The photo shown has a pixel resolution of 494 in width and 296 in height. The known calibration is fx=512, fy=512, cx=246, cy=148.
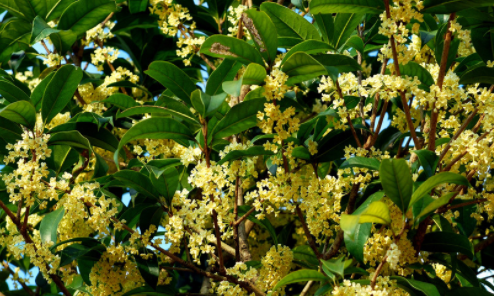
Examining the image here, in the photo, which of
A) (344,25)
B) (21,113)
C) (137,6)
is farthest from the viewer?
(137,6)

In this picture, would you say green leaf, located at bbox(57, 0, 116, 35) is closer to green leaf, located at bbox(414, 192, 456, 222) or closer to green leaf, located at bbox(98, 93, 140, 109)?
green leaf, located at bbox(98, 93, 140, 109)

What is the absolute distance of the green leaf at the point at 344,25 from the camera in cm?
183

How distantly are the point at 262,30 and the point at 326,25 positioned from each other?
1.23 ft

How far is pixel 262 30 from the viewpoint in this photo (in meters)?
1.62

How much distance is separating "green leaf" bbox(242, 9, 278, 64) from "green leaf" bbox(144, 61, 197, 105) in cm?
29

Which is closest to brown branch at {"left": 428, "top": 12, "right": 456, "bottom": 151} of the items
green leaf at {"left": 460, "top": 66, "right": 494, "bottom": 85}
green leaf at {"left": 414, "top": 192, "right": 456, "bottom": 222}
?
green leaf at {"left": 460, "top": 66, "right": 494, "bottom": 85}

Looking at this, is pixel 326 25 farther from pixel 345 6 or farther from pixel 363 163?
pixel 363 163

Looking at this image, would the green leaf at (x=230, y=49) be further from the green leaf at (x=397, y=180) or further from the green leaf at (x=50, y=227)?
the green leaf at (x=50, y=227)

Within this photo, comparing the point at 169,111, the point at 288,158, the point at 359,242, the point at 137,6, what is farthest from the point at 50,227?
the point at 137,6

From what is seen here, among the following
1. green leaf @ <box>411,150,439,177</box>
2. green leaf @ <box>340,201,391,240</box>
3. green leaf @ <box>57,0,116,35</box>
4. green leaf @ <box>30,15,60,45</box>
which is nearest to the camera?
Result: green leaf @ <box>340,201,391,240</box>

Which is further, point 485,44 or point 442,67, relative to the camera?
point 485,44

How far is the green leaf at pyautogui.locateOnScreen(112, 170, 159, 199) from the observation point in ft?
5.68

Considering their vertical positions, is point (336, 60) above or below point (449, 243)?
above

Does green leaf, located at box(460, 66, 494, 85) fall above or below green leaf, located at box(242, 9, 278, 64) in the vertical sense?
below
